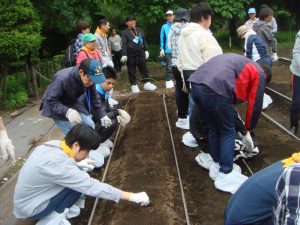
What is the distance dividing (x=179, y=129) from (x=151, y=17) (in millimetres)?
7143

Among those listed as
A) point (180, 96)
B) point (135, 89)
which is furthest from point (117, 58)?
point (180, 96)

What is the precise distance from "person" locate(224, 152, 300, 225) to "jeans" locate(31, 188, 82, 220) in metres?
1.81

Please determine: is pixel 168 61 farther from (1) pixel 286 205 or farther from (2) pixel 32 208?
(1) pixel 286 205

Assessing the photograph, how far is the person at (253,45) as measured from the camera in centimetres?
668

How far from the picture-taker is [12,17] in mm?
9148

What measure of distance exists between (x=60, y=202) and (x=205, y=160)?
80.8 inches

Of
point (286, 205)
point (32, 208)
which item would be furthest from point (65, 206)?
point (286, 205)

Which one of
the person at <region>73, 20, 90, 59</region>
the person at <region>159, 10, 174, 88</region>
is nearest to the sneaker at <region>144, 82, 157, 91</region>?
the person at <region>159, 10, 174, 88</region>

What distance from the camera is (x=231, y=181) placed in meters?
4.47

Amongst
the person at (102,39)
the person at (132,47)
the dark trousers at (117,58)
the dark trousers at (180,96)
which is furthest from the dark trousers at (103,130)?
the dark trousers at (117,58)

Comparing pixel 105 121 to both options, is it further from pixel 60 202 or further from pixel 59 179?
pixel 59 179

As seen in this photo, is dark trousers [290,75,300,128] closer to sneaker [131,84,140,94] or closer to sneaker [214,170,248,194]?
sneaker [214,170,248,194]

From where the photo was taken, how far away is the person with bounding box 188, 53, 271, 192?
410cm

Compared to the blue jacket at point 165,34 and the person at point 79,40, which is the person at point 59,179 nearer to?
the person at point 79,40
